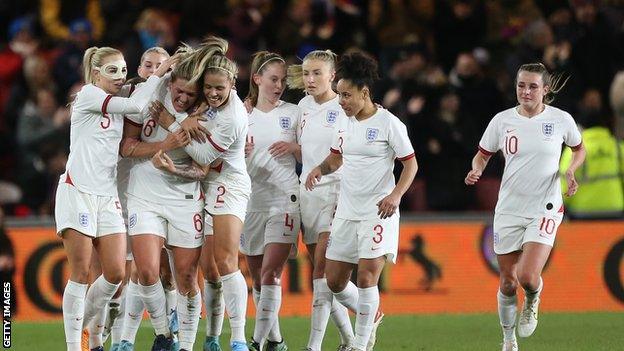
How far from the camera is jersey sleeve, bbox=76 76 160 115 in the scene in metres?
10.2

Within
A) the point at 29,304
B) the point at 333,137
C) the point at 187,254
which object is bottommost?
the point at 29,304

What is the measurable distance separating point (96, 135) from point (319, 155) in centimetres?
224

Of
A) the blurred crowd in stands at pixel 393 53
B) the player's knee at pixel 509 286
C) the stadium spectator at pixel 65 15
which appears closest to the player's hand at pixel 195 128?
the player's knee at pixel 509 286

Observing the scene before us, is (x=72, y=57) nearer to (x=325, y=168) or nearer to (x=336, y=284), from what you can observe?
(x=325, y=168)

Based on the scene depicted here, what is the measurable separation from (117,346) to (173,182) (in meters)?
1.46

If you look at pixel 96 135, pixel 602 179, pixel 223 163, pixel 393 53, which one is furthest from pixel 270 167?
pixel 393 53

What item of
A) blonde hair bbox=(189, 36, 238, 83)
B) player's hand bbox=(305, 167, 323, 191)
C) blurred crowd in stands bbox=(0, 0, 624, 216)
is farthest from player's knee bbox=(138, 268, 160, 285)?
blurred crowd in stands bbox=(0, 0, 624, 216)

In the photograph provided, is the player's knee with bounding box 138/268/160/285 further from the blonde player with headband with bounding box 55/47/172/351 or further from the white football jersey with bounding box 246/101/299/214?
the white football jersey with bounding box 246/101/299/214

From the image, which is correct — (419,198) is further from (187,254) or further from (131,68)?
(187,254)

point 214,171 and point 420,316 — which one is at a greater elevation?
point 214,171

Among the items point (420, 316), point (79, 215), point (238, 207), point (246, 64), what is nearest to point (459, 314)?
point (420, 316)

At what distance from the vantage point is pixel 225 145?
10.5 meters

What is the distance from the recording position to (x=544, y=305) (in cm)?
1622

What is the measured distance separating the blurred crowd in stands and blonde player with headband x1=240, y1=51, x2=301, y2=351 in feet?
18.0
